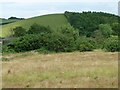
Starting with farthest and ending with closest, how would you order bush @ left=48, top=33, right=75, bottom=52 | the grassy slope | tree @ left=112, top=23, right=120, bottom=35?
the grassy slope, tree @ left=112, top=23, right=120, bottom=35, bush @ left=48, top=33, right=75, bottom=52

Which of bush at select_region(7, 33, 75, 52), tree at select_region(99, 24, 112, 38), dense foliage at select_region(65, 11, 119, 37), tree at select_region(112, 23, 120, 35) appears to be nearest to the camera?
bush at select_region(7, 33, 75, 52)

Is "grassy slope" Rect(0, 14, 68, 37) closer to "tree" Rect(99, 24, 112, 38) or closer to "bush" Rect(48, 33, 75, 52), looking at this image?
"tree" Rect(99, 24, 112, 38)

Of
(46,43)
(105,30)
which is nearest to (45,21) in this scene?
(105,30)

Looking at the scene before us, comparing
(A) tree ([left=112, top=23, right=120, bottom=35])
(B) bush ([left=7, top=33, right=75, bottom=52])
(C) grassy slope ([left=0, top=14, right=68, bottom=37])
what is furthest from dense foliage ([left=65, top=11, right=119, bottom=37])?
(B) bush ([left=7, top=33, right=75, bottom=52])

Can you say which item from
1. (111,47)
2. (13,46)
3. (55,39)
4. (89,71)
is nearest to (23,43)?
(13,46)

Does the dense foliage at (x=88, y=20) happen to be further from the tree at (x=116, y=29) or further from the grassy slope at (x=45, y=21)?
the tree at (x=116, y=29)

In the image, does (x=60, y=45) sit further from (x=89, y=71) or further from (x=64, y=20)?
(x=64, y=20)

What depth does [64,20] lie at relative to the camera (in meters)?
96.2

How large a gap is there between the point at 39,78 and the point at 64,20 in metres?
85.2

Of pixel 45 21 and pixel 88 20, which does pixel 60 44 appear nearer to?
pixel 45 21

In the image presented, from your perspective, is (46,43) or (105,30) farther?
(105,30)

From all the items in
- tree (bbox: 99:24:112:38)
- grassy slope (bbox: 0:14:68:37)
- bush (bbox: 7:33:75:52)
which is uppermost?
bush (bbox: 7:33:75:52)

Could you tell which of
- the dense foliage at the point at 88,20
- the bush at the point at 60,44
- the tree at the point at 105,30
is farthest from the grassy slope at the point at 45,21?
the bush at the point at 60,44

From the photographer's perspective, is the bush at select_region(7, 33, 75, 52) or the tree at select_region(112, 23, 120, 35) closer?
the bush at select_region(7, 33, 75, 52)
